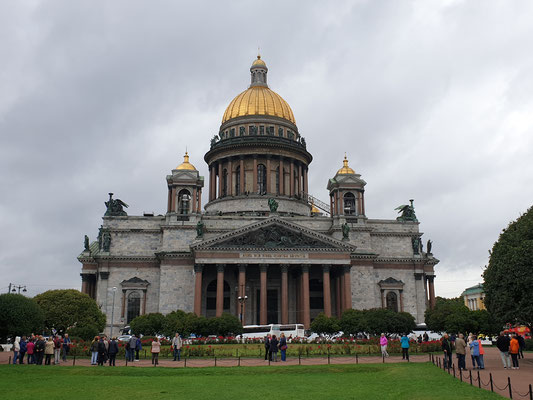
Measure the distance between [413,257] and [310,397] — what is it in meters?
54.9

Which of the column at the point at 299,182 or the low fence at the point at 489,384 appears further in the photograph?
the column at the point at 299,182

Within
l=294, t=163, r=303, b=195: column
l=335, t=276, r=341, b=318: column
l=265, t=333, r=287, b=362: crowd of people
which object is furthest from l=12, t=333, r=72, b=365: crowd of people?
l=294, t=163, r=303, b=195: column

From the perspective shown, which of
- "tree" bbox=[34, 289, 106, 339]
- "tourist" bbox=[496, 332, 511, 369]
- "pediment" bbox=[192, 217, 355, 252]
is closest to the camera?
"tourist" bbox=[496, 332, 511, 369]

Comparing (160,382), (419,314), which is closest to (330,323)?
(419,314)

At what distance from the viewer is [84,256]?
234 ft

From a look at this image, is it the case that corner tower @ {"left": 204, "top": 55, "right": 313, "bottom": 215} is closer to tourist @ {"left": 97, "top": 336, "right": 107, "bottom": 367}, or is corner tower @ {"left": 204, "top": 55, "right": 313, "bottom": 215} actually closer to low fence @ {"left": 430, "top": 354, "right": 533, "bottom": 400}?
tourist @ {"left": 97, "top": 336, "right": 107, "bottom": 367}

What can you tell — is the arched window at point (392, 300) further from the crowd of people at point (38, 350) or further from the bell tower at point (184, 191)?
the crowd of people at point (38, 350)

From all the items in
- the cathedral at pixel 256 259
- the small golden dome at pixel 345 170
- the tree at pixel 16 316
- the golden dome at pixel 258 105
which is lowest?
the tree at pixel 16 316

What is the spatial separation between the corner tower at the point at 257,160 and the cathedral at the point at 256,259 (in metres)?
0.46

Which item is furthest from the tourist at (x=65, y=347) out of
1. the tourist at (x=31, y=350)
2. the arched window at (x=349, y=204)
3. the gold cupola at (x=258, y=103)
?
the gold cupola at (x=258, y=103)

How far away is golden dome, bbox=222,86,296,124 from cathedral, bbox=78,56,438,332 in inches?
474

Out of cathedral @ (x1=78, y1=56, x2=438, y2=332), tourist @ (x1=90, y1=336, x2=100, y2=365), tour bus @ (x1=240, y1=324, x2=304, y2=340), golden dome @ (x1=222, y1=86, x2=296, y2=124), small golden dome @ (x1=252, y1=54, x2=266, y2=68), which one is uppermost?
small golden dome @ (x1=252, y1=54, x2=266, y2=68)

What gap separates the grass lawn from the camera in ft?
62.2

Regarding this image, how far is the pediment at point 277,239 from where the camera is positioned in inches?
2473
